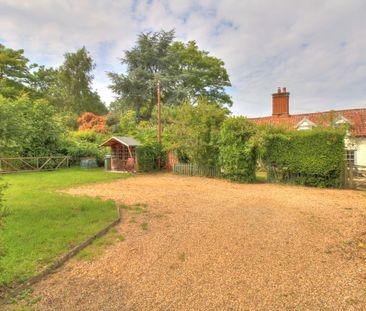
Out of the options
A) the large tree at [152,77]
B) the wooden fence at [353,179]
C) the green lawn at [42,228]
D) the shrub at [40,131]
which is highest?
the large tree at [152,77]

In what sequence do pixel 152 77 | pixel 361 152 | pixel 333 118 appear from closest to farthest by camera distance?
pixel 333 118 < pixel 361 152 < pixel 152 77

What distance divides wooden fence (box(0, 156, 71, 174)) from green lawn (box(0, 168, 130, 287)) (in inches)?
359

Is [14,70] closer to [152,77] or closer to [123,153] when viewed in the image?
[152,77]

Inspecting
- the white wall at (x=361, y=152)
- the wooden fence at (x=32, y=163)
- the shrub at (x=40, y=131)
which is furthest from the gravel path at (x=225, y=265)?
the shrub at (x=40, y=131)

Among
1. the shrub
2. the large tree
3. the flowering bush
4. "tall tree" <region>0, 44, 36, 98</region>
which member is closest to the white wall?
the large tree

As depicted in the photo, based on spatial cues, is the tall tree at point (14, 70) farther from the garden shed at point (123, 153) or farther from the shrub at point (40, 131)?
the garden shed at point (123, 153)

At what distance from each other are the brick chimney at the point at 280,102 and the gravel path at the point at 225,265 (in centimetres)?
1483

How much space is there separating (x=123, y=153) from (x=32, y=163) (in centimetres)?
621

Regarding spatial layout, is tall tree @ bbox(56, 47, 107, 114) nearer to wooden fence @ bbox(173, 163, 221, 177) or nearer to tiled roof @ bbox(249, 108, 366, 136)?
wooden fence @ bbox(173, 163, 221, 177)

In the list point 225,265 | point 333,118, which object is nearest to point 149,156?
point 333,118

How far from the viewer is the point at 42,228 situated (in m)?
4.56

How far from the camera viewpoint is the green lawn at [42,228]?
10.5 feet

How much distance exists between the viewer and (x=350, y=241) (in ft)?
13.8

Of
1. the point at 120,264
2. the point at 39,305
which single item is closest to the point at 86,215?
the point at 120,264
